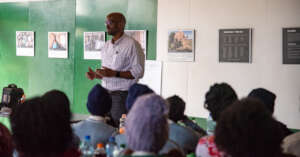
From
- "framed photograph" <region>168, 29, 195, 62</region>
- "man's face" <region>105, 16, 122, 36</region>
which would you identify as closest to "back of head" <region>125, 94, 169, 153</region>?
"man's face" <region>105, 16, 122, 36</region>

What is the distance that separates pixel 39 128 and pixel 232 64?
400cm

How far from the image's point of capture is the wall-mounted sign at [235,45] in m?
5.21

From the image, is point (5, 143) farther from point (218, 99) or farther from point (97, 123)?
point (218, 99)

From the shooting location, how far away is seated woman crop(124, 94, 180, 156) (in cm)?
164

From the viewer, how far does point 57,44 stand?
6.97 meters

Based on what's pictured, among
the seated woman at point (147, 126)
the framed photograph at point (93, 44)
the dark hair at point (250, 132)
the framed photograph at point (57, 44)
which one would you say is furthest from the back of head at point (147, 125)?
the framed photograph at point (57, 44)

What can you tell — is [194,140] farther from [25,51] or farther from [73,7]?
[25,51]

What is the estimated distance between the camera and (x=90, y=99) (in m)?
3.05

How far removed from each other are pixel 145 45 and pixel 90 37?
113cm

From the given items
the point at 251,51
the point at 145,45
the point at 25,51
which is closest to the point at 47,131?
the point at 251,51

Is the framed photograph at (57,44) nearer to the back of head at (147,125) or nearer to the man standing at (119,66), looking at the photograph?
the man standing at (119,66)

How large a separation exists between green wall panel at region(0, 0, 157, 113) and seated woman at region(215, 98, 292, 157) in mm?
4389

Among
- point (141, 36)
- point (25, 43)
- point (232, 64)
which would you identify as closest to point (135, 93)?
point (232, 64)

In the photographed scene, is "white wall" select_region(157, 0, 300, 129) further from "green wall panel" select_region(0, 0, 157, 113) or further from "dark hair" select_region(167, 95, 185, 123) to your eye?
"dark hair" select_region(167, 95, 185, 123)
